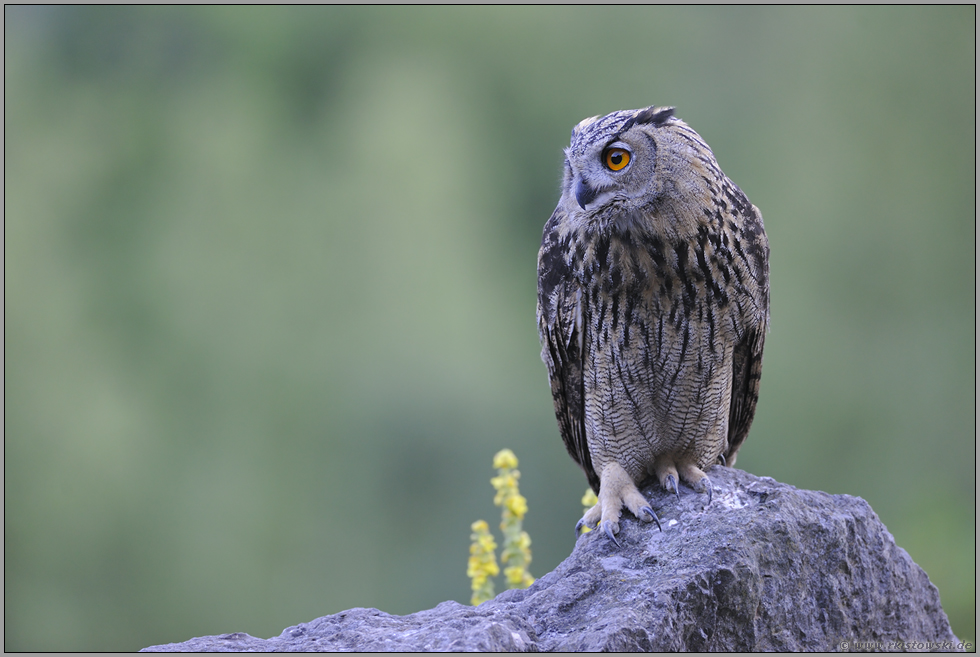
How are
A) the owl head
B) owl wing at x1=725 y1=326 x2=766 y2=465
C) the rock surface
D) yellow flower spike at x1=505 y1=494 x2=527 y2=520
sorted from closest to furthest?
the rock surface
the owl head
yellow flower spike at x1=505 y1=494 x2=527 y2=520
owl wing at x1=725 y1=326 x2=766 y2=465

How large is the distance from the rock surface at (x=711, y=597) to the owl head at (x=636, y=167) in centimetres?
72

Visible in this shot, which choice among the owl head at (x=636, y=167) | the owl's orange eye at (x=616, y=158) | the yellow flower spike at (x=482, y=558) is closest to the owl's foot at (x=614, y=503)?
the yellow flower spike at (x=482, y=558)

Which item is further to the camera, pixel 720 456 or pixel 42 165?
pixel 42 165

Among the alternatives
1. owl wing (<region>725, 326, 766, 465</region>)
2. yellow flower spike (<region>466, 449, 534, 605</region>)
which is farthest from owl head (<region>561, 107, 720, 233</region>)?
yellow flower spike (<region>466, 449, 534, 605</region>)

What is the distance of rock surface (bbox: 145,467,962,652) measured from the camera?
1413mm

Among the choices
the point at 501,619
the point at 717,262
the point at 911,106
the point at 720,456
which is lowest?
the point at 501,619

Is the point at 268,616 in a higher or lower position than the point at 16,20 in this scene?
lower

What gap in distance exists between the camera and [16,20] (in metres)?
4.38

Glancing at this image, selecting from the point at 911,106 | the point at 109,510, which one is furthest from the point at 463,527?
the point at 911,106

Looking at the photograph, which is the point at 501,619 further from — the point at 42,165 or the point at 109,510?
the point at 42,165

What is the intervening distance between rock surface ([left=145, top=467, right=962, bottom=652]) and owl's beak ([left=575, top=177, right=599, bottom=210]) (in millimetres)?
761

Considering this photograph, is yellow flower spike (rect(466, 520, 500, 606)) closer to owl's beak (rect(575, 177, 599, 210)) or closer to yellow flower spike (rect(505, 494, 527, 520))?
yellow flower spike (rect(505, 494, 527, 520))

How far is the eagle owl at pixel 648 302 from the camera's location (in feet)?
5.56

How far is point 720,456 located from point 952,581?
2.19 metres
